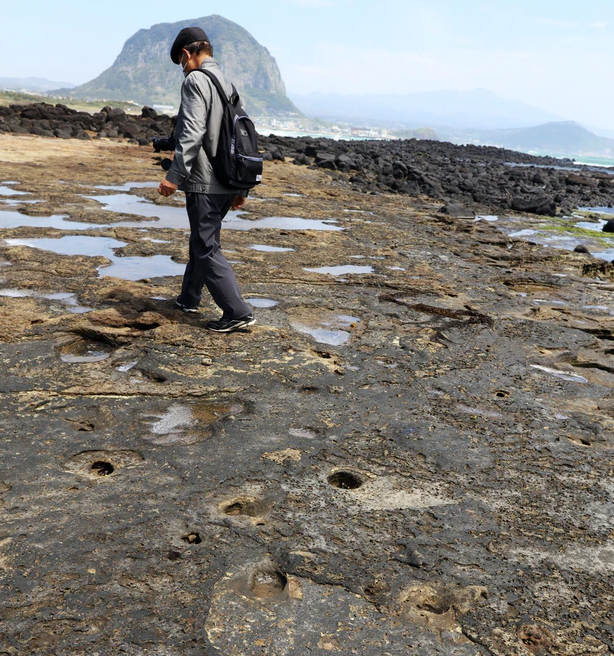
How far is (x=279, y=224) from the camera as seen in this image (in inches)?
398

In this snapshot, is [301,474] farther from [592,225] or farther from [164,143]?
[592,225]

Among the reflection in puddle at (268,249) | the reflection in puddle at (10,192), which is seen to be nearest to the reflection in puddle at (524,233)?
the reflection in puddle at (268,249)

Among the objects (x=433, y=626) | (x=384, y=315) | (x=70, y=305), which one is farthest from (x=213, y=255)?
(x=433, y=626)

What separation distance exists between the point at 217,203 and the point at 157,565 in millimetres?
2911

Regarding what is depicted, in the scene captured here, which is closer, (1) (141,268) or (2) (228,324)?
(2) (228,324)

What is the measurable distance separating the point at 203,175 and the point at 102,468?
234 centimetres

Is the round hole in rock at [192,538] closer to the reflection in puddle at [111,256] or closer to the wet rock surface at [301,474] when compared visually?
the wet rock surface at [301,474]

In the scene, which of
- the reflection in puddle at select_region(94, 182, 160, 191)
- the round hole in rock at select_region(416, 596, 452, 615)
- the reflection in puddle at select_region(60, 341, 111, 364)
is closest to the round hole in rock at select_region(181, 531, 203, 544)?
the round hole in rock at select_region(416, 596, 452, 615)

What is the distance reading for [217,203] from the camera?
182 inches

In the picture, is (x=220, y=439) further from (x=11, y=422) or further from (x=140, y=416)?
(x=11, y=422)

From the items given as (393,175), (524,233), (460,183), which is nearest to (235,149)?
(524,233)

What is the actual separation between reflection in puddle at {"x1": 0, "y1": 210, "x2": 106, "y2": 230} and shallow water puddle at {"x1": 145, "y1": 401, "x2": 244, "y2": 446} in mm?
5502

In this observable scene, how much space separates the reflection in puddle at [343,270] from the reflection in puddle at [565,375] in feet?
9.66

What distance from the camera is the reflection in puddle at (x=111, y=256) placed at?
6.44 m
